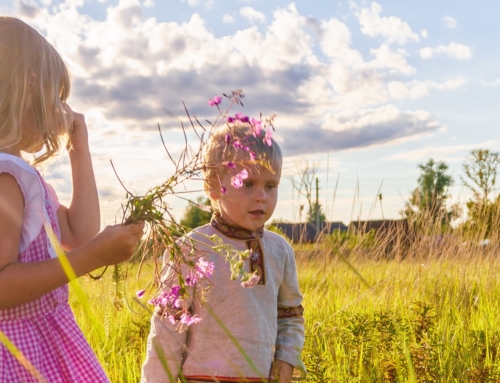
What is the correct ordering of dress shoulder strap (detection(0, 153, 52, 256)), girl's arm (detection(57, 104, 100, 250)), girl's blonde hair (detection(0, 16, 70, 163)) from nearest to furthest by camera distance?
1. dress shoulder strap (detection(0, 153, 52, 256))
2. girl's blonde hair (detection(0, 16, 70, 163))
3. girl's arm (detection(57, 104, 100, 250))

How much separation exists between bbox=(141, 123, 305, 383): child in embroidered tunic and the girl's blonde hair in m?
0.64

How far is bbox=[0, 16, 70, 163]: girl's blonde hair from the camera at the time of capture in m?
1.85

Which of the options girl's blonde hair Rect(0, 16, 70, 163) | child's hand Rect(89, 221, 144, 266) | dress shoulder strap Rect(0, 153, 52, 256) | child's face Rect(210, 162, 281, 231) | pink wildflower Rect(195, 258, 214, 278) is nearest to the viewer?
child's hand Rect(89, 221, 144, 266)

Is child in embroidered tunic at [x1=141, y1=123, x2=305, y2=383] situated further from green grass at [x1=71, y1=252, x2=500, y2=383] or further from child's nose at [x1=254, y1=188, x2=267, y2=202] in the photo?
green grass at [x1=71, y1=252, x2=500, y2=383]

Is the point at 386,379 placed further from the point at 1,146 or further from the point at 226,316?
the point at 1,146

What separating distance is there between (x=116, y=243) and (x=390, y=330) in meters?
2.05

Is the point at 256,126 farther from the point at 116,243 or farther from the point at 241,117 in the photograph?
the point at 116,243

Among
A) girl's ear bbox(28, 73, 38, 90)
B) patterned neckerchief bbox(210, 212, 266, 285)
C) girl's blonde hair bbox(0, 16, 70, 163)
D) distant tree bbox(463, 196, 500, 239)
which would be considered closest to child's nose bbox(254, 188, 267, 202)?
patterned neckerchief bbox(210, 212, 266, 285)

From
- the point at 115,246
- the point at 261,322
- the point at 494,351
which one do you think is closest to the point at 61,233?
the point at 115,246

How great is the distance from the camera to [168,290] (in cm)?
200

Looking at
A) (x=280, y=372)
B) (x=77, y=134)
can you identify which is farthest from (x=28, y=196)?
(x=280, y=372)

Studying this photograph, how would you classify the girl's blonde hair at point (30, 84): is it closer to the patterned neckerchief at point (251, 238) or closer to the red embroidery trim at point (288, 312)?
the patterned neckerchief at point (251, 238)

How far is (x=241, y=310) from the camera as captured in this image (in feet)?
7.84

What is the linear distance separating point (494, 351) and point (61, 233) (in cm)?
259
